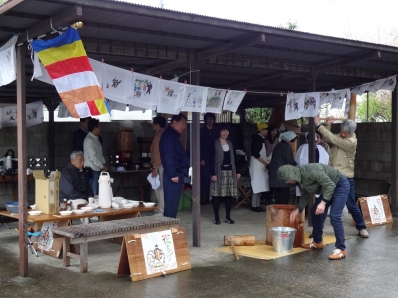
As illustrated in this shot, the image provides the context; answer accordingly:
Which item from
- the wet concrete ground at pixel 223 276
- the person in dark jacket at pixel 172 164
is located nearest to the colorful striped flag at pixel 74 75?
the wet concrete ground at pixel 223 276

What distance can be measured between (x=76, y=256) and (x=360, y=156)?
8.95m

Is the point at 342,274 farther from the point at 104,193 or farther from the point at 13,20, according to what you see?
the point at 13,20

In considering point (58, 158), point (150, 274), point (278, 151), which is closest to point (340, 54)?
point (278, 151)

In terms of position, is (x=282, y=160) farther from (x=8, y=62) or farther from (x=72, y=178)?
(x=8, y=62)

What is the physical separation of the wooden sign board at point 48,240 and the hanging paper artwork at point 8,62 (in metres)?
2.01

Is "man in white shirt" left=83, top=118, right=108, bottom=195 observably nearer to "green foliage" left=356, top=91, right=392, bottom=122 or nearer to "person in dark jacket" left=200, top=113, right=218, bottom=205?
"person in dark jacket" left=200, top=113, right=218, bottom=205

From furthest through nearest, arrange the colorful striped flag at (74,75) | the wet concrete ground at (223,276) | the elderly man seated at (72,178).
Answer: the elderly man seated at (72,178), the colorful striped flag at (74,75), the wet concrete ground at (223,276)

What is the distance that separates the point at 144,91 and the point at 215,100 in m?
1.31

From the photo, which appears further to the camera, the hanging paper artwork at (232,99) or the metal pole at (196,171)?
the hanging paper artwork at (232,99)

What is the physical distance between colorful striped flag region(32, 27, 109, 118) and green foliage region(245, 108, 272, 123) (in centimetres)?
1155

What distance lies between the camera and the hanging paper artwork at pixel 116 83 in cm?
636

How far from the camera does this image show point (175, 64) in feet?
25.7

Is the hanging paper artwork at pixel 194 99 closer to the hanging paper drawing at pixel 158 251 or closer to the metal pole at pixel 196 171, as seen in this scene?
the metal pole at pixel 196 171

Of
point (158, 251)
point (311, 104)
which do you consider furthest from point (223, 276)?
point (311, 104)
